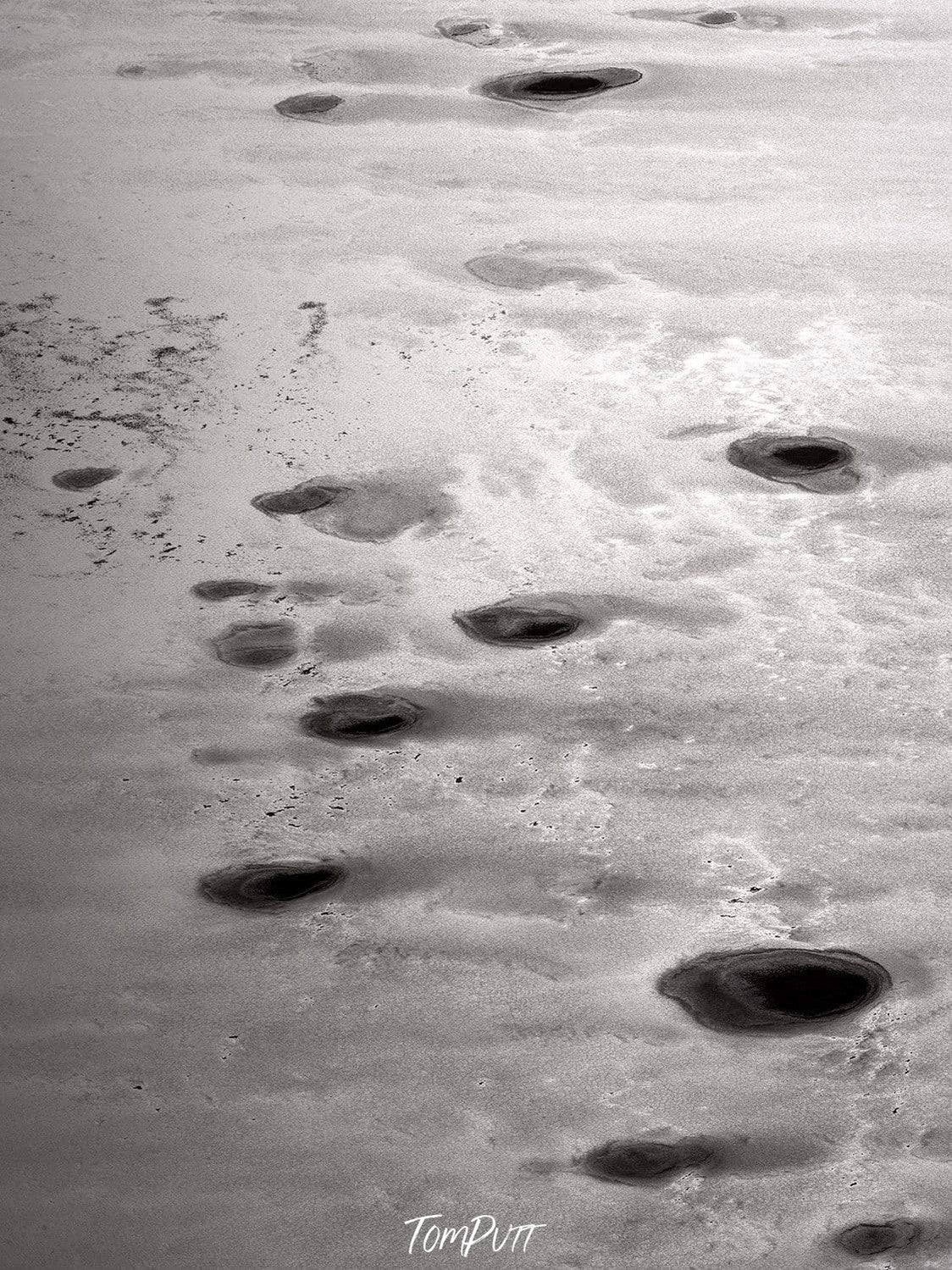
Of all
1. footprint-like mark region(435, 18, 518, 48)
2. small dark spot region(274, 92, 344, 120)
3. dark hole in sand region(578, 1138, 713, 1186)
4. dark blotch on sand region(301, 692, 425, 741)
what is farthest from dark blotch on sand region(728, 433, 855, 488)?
footprint-like mark region(435, 18, 518, 48)

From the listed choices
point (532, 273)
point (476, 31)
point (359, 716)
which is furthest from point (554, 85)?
point (359, 716)

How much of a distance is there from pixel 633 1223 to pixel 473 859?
558mm

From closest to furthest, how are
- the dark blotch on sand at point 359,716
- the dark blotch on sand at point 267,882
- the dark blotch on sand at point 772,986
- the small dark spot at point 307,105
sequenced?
the dark blotch on sand at point 772,986 < the dark blotch on sand at point 267,882 < the dark blotch on sand at point 359,716 < the small dark spot at point 307,105

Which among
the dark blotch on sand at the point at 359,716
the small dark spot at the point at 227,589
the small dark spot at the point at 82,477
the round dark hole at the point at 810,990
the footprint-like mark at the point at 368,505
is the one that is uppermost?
the small dark spot at the point at 82,477

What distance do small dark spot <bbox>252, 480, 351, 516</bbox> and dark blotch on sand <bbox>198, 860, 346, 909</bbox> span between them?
864 mm

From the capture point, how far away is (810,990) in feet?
5.71

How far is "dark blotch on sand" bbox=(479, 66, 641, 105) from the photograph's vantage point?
13.1 feet

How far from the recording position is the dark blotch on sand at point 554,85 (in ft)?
13.1

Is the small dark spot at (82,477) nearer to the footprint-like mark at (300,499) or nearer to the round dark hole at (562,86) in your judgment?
the footprint-like mark at (300,499)

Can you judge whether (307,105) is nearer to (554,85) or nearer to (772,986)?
(554,85)

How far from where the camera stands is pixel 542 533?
2531 millimetres

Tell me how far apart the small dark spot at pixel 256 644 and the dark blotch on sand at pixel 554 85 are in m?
2.26

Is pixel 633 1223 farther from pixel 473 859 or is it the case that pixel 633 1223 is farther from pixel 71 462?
pixel 71 462

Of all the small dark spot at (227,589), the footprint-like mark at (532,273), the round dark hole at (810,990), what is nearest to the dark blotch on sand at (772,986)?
the round dark hole at (810,990)
